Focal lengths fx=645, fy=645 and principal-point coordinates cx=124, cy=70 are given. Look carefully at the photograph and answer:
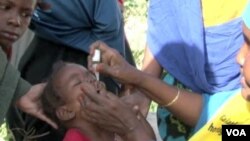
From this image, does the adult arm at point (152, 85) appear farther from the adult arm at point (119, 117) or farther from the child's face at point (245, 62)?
the child's face at point (245, 62)

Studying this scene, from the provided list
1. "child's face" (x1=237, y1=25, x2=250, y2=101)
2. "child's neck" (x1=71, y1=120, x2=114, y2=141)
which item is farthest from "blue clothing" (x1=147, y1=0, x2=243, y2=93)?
"child's neck" (x1=71, y1=120, x2=114, y2=141)

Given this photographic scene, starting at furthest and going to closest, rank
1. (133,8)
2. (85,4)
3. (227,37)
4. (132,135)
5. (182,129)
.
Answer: (133,8) → (85,4) → (182,129) → (227,37) → (132,135)

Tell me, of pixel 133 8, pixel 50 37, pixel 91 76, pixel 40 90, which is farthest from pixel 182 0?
pixel 133 8

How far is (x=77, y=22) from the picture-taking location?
10.2 ft

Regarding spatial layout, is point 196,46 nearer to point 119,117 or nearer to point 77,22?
point 119,117

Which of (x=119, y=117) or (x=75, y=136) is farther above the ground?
(x=119, y=117)

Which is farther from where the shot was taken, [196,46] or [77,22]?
[77,22]

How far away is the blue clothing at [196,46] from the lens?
2.36 m

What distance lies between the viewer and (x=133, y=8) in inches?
311

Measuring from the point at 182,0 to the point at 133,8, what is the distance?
18.1 ft

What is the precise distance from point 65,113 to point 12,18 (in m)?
0.45

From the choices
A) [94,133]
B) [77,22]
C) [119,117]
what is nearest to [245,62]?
[119,117]

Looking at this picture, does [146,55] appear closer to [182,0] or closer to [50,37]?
[182,0]

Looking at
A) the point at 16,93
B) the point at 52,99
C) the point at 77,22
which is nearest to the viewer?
the point at 52,99
